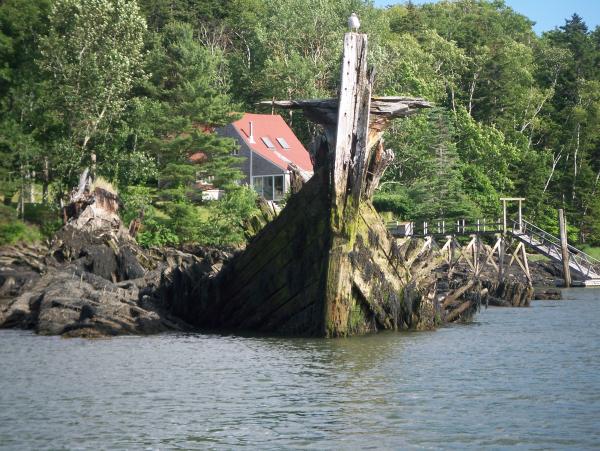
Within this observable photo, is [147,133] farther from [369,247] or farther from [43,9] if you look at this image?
[369,247]

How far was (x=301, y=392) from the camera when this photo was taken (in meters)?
21.5

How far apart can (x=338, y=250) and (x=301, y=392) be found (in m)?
6.73

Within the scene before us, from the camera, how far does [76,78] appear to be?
195ft

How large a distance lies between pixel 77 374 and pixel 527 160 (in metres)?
67.3

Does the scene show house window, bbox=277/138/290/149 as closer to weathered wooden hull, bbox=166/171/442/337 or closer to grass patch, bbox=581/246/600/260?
grass patch, bbox=581/246/600/260

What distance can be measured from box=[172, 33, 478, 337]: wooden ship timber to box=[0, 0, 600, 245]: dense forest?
25.3 meters

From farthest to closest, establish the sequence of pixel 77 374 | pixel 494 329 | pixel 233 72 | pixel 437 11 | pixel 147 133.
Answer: pixel 437 11
pixel 233 72
pixel 147 133
pixel 494 329
pixel 77 374

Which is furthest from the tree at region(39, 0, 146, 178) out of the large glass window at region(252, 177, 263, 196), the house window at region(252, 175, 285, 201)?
the house window at region(252, 175, 285, 201)

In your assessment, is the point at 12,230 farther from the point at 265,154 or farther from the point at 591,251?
the point at 591,251

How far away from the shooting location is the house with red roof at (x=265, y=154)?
76.9m

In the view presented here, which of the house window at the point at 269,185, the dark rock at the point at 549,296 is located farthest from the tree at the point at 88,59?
the dark rock at the point at 549,296

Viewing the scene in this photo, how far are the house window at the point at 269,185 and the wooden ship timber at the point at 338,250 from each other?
46363 millimetres

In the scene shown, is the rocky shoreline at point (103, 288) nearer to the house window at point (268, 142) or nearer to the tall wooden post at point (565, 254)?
the tall wooden post at point (565, 254)

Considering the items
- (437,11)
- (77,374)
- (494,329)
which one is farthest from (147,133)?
(437,11)
